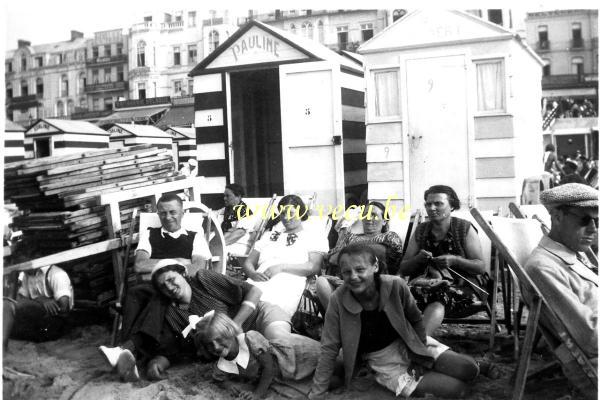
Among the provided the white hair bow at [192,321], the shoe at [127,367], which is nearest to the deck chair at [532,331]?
the white hair bow at [192,321]

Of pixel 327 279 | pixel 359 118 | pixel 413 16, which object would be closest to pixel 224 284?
pixel 327 279

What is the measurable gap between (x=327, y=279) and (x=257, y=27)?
509 cm

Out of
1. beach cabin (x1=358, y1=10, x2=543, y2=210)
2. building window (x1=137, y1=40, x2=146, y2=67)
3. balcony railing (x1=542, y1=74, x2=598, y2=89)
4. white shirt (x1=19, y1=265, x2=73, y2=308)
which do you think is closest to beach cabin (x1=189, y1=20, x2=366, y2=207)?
beach cabin (x1=358, y1=10, x2=543, y2=210)

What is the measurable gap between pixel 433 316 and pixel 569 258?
3.34ft

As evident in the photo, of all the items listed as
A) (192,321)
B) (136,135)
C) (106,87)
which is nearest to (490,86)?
(106,87)

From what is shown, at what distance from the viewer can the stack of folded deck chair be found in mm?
4711

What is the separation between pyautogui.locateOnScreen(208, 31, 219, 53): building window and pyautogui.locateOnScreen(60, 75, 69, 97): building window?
1862mm

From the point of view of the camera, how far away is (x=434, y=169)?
7484 millimetres

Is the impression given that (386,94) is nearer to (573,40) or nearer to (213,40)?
(213,40)

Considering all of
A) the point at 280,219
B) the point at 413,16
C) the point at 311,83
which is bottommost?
the point at 280,219

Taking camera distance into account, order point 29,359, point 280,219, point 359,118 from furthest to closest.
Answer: point 359,118 < point 280,219 < point 29,359

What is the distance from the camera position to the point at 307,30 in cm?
908

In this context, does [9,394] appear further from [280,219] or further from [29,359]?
[280,219]

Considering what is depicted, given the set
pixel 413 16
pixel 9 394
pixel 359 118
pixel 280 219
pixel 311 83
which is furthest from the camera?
pixel 359 118
